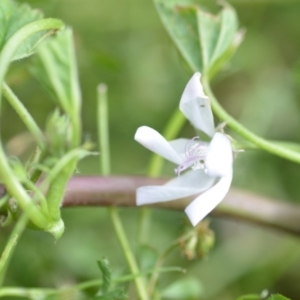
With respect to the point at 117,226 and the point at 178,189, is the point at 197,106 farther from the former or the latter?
the point at 117,226

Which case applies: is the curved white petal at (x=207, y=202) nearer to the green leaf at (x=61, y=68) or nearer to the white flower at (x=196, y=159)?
the white flower at (x=196, y=159)

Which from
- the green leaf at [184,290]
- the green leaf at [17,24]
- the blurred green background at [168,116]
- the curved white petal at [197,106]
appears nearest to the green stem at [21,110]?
the green leaf at [17,24]

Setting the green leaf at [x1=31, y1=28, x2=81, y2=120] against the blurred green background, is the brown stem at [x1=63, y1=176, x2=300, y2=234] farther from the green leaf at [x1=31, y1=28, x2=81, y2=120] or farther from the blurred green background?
the blurred green background

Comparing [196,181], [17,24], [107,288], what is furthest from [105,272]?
[17,24]

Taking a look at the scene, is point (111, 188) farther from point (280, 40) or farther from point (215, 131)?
point (280, 40)

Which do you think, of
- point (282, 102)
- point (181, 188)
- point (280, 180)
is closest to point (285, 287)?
point (280, 180)

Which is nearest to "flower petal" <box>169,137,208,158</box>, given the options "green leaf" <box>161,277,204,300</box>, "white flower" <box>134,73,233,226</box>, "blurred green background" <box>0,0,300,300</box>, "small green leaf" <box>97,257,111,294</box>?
"white flower" <box>134,73,233,226</box>
